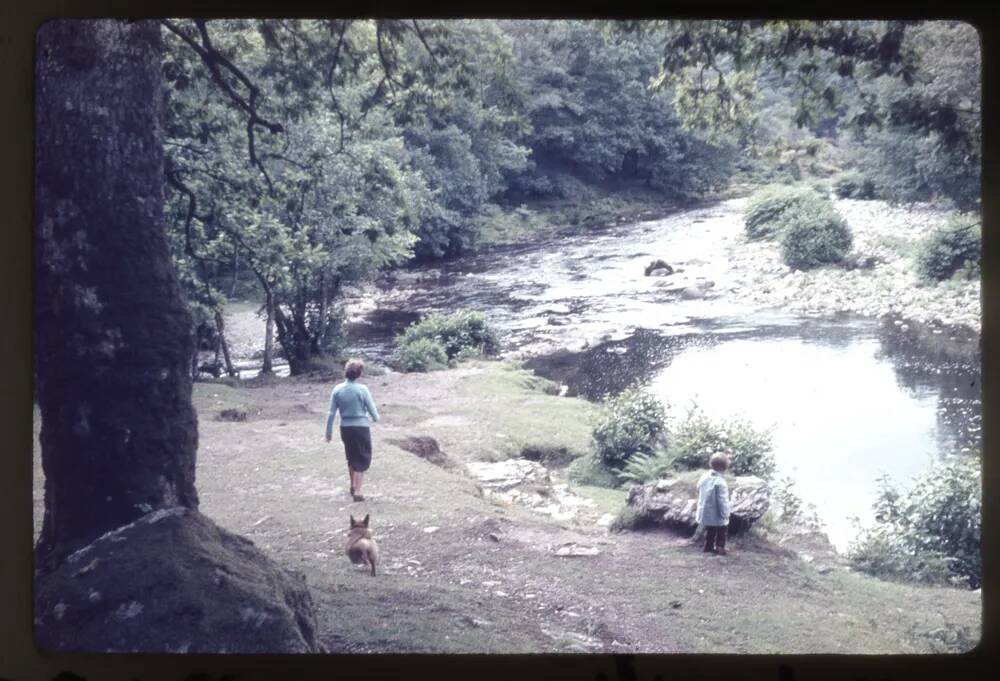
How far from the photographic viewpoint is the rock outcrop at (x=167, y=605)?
12.5 ft

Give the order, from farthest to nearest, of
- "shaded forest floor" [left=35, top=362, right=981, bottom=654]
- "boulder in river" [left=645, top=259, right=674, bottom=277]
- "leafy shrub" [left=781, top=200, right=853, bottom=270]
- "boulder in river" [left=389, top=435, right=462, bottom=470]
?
1. "boulder in river" [left=645, top=259, right=674, bottom=277]
2. "leafy shrub" [left=781, top=200, right=853, bottom=270]
3. "boulder in river" [left=389, top=435, right=462, bottom=470]
4. "shaded forest floor" [left=35, top=362, right=981, bottom=654]

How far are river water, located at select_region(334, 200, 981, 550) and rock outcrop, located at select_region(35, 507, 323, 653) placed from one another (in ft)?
3.31

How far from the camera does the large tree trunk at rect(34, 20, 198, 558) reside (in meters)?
3.84

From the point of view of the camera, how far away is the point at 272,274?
4.16m

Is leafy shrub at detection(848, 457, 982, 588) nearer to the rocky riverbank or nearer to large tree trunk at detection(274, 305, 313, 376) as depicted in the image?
the rocky riverbank

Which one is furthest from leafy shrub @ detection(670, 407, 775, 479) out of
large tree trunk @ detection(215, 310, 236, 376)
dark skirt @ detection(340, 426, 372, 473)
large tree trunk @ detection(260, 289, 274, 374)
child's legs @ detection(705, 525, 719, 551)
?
large tree trunk @ detection(215, 310, 236, 376)

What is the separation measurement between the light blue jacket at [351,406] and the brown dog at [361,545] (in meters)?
0.38

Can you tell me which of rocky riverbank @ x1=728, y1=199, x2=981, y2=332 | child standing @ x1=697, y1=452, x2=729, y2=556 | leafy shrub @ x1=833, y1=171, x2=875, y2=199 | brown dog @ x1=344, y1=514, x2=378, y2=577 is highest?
leafy shrub @ x1=833, y1=171, x2=875, y2=199

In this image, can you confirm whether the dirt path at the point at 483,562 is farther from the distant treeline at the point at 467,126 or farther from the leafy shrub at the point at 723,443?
the distant treeline at the point at 467,126

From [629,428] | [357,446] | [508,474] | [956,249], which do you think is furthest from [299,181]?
[956,249]

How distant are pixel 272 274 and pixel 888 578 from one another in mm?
2676

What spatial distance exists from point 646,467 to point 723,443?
0.31 metres

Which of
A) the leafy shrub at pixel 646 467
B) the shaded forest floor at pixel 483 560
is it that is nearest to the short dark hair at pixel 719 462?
the leafy shrub at pixel 646 467

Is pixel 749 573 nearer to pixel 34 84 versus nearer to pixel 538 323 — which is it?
pixel 538 323
